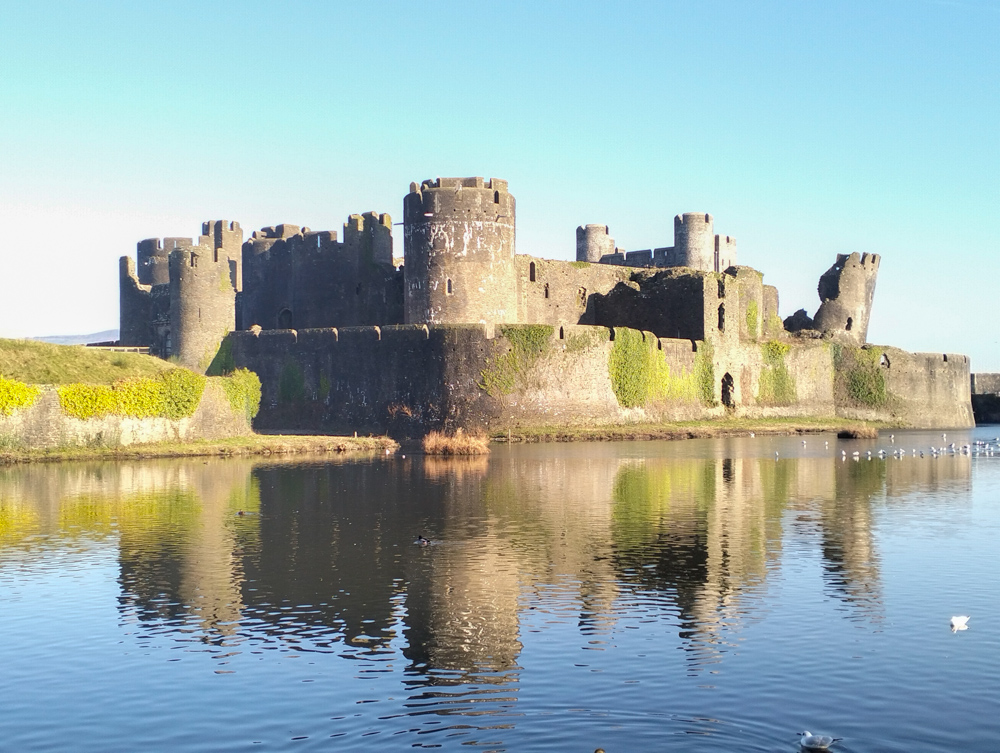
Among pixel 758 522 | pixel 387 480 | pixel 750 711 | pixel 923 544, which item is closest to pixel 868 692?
pixel 750 711

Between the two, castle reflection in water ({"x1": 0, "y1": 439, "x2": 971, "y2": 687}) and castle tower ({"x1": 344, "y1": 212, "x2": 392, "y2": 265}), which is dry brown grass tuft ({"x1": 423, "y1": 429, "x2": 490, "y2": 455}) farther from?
castle tower ({"x1": 344, "y1": 212, "x2": 392, "y2": 265})

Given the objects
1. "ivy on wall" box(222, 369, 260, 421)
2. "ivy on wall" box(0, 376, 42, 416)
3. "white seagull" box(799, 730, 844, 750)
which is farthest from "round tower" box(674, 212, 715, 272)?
"white seagull" box(799, 730, 844, 750)

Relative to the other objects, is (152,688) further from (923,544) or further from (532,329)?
(532,329)

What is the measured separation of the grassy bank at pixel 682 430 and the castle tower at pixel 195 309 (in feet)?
45.0

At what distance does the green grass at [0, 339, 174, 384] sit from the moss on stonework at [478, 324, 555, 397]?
10.7 meters

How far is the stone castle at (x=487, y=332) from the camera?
141 feet

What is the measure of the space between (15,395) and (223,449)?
607 centimetres

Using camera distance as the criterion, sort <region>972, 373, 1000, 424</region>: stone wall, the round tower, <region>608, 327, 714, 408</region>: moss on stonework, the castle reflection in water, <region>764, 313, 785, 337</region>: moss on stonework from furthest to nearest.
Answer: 1. the round tower
2. <region>972, 373, 1000, 424</region>: stone wall
3. <region>764, 313, 785, 337</region>: moss on stonework
4. <region>608, 327, 714, 408</region>: moss on stonework
5. the castle reflection in water

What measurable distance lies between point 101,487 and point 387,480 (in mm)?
6381

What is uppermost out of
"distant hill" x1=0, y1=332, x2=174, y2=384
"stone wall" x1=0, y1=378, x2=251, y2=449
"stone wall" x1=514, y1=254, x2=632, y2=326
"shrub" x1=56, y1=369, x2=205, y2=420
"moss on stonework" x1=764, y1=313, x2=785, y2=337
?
"stone wall" x1=514, y1=254, x2=632, y2=326

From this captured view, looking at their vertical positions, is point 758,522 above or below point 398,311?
below

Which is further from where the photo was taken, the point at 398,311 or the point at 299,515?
the point at 398,311

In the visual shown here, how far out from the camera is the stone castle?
43.0m

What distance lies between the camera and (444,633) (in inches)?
529
